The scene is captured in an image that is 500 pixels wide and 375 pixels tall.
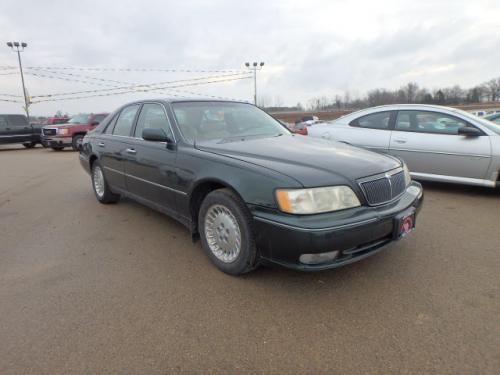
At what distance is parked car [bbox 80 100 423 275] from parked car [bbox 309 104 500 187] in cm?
243

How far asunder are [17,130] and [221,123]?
16464 millimetres

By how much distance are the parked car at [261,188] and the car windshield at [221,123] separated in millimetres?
12

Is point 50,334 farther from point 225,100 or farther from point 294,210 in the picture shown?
point 225,100

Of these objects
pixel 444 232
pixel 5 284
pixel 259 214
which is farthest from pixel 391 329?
pixel 5 284

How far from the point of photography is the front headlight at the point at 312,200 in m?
2.28

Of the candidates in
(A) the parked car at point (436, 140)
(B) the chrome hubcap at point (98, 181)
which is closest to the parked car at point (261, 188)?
(B) the chrome hubcap at point (98, 181)

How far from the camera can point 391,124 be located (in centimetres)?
574

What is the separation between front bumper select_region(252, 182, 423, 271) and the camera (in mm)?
2211

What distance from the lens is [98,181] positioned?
5.21 metres

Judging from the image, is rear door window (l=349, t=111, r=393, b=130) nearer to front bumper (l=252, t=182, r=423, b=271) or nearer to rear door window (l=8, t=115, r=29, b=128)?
front bumper (l=252, t=182, r=423, b=271)

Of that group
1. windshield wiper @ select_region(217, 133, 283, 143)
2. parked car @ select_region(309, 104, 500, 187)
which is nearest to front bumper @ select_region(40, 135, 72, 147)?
parked car @ select_region(309, 104, 500, 187)

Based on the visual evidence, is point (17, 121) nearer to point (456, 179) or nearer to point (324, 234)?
point (456, 179)

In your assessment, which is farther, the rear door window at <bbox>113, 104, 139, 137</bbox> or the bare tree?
the bare tree

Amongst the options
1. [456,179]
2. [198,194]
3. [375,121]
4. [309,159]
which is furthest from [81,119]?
[309,159]
